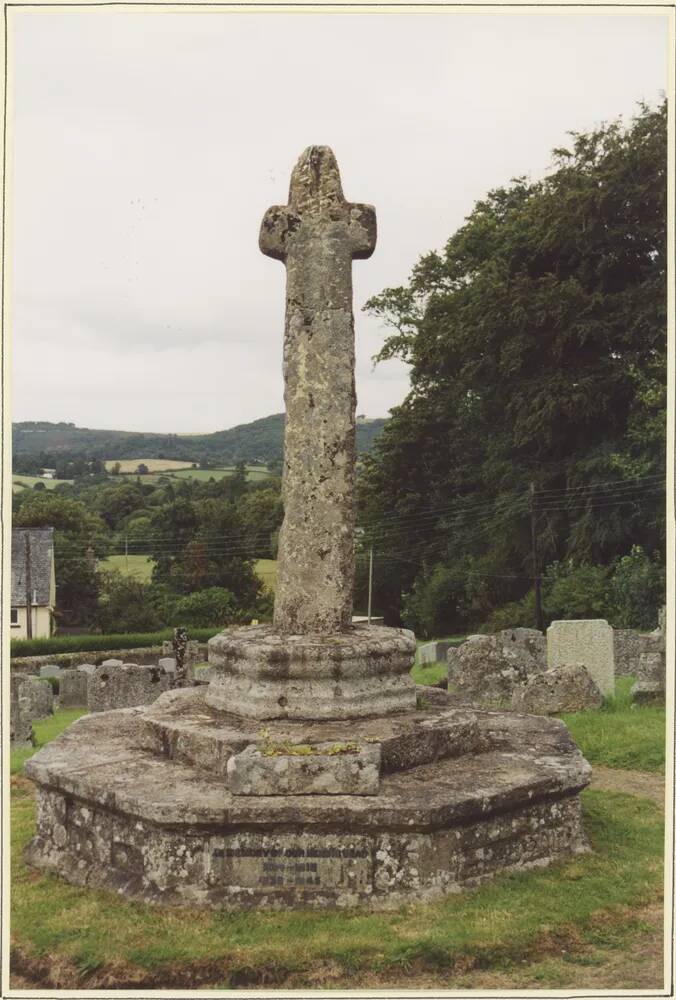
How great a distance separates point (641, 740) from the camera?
8.95 meters

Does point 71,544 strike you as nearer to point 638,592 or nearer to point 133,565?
point 133,565

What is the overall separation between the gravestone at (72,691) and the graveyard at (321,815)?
1249cm

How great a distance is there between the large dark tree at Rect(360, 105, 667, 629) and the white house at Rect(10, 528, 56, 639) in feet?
44.2

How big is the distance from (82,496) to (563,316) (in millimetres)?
37738

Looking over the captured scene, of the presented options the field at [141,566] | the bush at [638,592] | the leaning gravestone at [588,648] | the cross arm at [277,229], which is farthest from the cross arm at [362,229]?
the field at [141,566]

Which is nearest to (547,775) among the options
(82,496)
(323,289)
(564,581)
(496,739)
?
(496,739)

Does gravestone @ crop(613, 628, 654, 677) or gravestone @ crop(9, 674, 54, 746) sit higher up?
gravestone @ crop(613, 628, 654, 677)

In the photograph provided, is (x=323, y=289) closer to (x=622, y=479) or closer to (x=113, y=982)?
(x=113, y=982)

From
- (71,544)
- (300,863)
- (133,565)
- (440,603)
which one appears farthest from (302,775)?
(133,565)

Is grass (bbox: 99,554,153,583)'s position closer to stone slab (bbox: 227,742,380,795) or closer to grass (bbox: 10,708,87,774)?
grass (bbox: 10,708,87,774)

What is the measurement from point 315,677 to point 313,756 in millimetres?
853

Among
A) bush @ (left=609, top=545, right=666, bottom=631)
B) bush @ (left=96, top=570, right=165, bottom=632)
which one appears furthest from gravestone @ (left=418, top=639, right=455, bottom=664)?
bush @ (left=96, top=570, right=165, bottom=632)

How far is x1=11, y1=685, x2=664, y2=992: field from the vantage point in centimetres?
423

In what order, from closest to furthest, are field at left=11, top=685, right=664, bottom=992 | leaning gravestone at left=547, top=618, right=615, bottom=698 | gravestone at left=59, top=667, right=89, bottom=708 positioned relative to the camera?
field at left=11, top=685, right=664, bottom=992, leaning gravestone at left=547, top=618, right=615, bottom=698, gravestone at left=59, top=667, right=89, bottom=708
